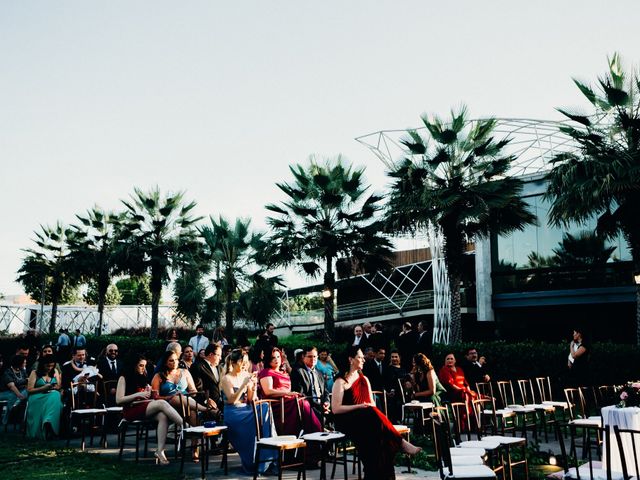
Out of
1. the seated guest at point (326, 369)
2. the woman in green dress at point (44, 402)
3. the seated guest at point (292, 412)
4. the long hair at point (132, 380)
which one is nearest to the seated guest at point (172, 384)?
the long hair at point (132, 380)

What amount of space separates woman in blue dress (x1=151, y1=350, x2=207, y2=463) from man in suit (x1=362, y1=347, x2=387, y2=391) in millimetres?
3301

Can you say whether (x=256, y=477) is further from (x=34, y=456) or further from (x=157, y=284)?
(x=157, y=284)

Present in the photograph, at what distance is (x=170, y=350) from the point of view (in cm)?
984

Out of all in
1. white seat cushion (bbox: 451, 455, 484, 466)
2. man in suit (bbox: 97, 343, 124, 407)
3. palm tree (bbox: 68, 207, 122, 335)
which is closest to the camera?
white seat cushion (bbox: 451, 455, 484, 466)

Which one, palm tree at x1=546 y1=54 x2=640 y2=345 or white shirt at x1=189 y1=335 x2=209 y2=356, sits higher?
palm tree at x1=546 y1=54 x2=640 y2=345

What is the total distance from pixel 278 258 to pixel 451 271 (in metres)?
6.03

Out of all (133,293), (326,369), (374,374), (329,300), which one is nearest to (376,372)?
(374,374)

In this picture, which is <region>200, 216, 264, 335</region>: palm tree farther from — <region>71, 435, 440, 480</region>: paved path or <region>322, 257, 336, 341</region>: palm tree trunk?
<region>71, 435, 440, 480</region>: paved path

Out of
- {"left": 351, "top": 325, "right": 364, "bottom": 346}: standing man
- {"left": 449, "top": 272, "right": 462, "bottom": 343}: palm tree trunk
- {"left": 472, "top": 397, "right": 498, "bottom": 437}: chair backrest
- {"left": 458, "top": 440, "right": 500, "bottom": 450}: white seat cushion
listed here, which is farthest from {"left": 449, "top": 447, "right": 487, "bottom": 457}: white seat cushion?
{"left": 449, "top": 272, "right": 462, "bottom": 343}: palm tree trunk

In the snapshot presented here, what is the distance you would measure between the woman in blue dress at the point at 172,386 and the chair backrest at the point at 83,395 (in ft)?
7.55

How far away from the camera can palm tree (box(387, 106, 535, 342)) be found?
19156mm

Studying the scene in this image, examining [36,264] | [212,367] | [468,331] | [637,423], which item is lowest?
[637,423]

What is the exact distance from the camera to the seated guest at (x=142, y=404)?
894cm

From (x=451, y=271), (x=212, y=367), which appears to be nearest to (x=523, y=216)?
(x=451, y=271)
